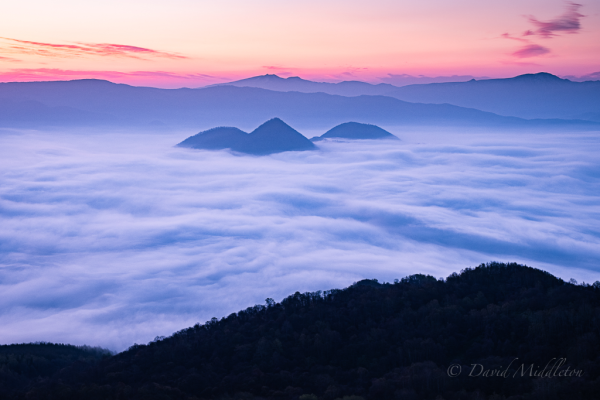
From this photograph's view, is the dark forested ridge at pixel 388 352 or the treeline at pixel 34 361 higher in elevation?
the dark forested ridge at pixel 388 352

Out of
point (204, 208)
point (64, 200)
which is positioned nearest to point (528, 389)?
point (204, 208)

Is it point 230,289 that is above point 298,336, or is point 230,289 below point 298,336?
below

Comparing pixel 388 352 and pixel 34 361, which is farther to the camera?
pixel 34 361

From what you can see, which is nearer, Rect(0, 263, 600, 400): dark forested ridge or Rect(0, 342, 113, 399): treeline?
Rect(0, 263, 600, 400): dark forested ridge

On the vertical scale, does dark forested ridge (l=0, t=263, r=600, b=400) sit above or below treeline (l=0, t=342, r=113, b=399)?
above

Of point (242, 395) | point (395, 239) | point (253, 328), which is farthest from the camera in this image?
point (395, 239)

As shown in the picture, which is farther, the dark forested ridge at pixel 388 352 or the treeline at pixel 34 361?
the treeline at pixel 34 361

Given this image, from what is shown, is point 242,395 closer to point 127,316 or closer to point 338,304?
point 338,304

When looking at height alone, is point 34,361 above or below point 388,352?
below
